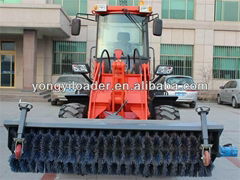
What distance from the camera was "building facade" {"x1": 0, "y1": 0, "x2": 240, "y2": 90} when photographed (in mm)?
20484

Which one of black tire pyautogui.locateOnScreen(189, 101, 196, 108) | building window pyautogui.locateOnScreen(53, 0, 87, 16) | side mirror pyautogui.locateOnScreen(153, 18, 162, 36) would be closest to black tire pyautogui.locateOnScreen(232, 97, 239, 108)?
black tire pyautogui.locateOnScreen(189, 101, 196, 108)

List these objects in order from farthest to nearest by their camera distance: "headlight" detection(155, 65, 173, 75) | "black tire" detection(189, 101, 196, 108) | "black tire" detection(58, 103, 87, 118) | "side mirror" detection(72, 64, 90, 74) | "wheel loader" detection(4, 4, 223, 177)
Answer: "black tire" detection(189, 101, 196, 108), "headlight" detection(155, 65, 173, 75), "side mirror" detection(72, 64, 90, 74), "black tire" detection(58, 103, 87, 118), "wheel loader" detection(4, 4, 223, 177)

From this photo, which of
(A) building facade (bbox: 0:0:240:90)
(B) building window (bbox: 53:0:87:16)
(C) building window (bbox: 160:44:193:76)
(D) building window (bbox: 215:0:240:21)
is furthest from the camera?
(D) building window (bbox: 215:0:240:21)

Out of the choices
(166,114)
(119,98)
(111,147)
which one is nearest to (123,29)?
(119,98)

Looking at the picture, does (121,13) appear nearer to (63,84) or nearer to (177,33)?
(63,84)

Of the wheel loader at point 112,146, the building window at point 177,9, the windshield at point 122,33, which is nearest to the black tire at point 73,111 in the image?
the wheel loader at point 112,146

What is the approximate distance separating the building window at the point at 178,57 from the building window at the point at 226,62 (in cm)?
183

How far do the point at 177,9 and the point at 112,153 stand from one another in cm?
1915

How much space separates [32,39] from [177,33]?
974 centimetres

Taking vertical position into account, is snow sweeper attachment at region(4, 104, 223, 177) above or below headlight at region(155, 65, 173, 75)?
below

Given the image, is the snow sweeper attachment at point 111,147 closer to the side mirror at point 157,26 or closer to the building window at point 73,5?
the side mirror at point 157,26

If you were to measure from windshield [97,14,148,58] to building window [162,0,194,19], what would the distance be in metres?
16.1

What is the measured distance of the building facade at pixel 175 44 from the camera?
20484 millimetres

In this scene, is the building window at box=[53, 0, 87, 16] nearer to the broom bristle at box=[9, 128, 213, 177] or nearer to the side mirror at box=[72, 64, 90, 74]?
the side mirror at box=[72, 64, 90, 74]
